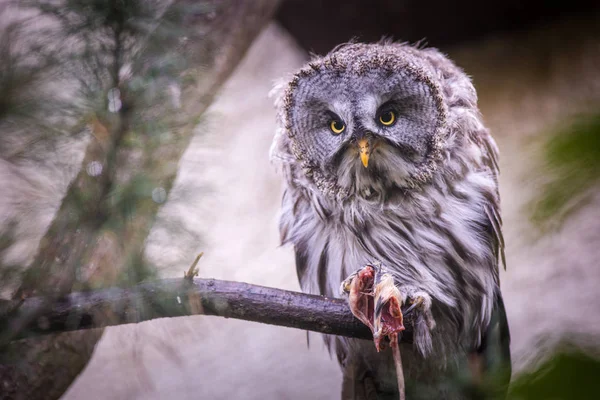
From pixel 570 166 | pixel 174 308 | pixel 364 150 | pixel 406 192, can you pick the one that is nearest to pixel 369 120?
pixel 364 150

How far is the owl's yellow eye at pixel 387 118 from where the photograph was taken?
169cm

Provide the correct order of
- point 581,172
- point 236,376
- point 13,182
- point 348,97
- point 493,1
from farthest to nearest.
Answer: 1. point 493,1
2. point 236,376
3. point 348,97
4. point 13,182
5. point 581,172

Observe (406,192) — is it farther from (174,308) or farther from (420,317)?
(174,308)

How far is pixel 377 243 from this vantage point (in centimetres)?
177

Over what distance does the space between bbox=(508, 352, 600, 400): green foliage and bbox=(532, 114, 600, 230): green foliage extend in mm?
125

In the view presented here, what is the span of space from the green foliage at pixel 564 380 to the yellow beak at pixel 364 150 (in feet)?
3.97

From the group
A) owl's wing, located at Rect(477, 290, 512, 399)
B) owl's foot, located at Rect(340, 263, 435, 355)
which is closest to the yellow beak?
owl's foot, located at Rect(340, 263, 435, 355)

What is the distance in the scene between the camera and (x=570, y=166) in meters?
0.45

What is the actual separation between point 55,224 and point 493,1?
9.26ft

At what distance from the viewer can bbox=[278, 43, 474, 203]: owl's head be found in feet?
5.44

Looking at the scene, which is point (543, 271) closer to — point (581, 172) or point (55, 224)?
point (55, 224)

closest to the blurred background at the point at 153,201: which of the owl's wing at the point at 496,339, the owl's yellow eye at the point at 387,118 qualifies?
the owl's wing at the point at 496,339

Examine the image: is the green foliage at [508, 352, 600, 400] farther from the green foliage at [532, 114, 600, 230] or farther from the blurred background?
the green foliage at [532, 114, 600, 230]

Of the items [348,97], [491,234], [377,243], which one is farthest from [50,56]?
[491,234]
